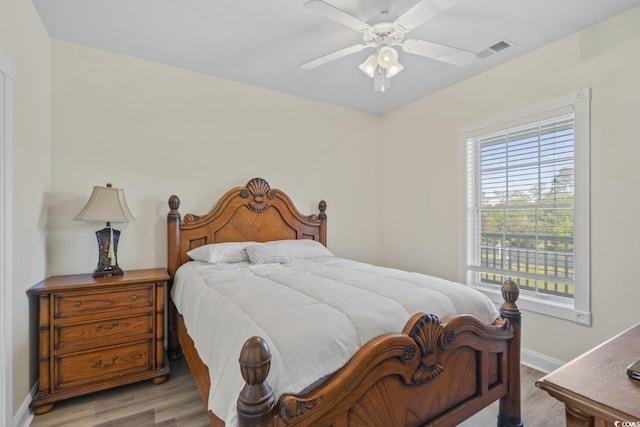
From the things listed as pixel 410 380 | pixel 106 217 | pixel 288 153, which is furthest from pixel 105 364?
pixel 288 153

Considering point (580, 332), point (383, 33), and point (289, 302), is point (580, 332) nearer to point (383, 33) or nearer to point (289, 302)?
point (289, 302)

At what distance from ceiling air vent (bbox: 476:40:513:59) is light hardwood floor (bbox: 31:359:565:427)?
107 inches

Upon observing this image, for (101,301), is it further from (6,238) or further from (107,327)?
(6,238)

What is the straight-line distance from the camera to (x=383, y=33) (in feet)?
6.66

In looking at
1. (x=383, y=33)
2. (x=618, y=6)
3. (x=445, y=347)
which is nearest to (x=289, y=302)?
(x=445, y=347)

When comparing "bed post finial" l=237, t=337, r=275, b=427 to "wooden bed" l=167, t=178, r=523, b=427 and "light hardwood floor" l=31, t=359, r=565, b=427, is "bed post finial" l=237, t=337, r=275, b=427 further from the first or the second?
"light hardwood floor" l=31, t=359, r=565, b=427

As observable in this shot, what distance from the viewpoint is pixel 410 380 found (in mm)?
1377

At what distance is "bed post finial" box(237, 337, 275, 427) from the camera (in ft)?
3.11

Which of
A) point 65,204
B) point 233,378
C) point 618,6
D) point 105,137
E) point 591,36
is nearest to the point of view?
point 233,378

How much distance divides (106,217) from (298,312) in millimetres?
1872

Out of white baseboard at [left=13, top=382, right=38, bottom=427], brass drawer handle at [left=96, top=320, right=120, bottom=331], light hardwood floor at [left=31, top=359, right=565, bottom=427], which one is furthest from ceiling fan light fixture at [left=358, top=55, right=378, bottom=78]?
white baseboard at [left=13, top=382, right=38, bottom=427]

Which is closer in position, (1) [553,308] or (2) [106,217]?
(2) [106,217]

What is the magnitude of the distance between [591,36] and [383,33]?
170cm

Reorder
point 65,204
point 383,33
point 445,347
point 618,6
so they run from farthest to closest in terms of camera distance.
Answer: point 65,204 < point 618,6 < point 383,33 < point 445,347
